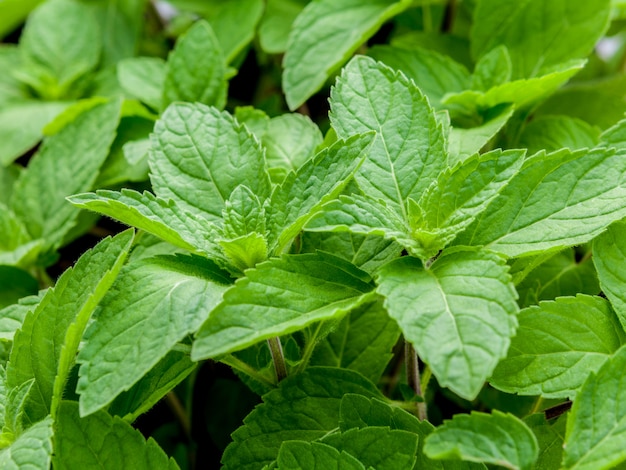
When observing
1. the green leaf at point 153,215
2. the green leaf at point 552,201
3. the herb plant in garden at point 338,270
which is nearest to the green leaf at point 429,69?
the herb plant in garden at point 338,270

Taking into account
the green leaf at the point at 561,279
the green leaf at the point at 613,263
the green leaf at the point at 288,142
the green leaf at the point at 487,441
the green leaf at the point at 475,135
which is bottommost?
the green leaf at the point at 561,279

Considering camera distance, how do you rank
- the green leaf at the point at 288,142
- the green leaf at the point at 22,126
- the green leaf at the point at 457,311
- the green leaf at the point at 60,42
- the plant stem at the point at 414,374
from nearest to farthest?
1. the green leaf at the point at 457,311
2. the plant stem at the point at 414,374
3. the green leaf at the point at 288,142
4. the green leaf at the point at 22,126
5. the green leaf at the point at 60,42

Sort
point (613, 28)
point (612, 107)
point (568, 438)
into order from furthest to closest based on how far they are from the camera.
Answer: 1. point (613, 28)
2. point (612, 107)
3. point (568, 438)

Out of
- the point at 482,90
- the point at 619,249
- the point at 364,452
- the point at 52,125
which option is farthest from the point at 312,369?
the point at 52,125

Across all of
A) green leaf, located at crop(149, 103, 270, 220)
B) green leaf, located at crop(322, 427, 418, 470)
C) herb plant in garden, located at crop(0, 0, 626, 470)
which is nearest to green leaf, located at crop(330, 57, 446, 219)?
herb plant in garden, located at crop(0, 0, 626, 470)

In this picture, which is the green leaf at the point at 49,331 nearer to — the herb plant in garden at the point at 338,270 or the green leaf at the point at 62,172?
the herb plant in garden at the point at 338,270

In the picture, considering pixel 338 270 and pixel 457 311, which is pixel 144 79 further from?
pixel 457 311

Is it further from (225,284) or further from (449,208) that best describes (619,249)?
(225,284)
